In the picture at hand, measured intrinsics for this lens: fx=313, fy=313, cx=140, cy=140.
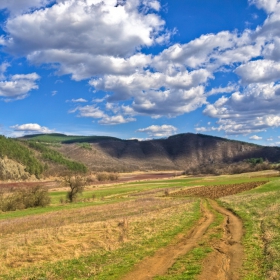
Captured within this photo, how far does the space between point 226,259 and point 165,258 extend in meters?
3.03

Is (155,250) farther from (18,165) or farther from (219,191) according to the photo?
(18,165)

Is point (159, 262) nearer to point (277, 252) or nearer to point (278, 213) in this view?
point (277, 252)

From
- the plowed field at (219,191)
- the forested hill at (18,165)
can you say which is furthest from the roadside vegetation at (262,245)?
the forested hill at (18,165)

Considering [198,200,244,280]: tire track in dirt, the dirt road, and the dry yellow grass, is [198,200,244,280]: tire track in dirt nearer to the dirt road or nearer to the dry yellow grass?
the dirt road

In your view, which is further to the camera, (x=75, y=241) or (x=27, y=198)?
(x=27, y=198)

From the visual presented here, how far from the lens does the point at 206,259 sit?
592 inches

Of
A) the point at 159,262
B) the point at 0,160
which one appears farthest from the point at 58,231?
the point at 0,160

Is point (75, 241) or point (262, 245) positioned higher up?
point (262, 245)

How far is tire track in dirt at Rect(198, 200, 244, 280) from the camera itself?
12867 millimetres

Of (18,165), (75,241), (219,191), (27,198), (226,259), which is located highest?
(18,165)

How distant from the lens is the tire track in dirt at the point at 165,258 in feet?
45.1

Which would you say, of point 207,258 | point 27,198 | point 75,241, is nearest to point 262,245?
point 207,258

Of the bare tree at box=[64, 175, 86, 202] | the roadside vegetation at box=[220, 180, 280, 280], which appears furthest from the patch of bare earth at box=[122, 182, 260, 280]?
the bare tree at box=[64, 175, 86, 202]

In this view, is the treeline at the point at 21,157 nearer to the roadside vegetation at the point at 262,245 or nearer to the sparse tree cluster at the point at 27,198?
the sparse tree cluster at the point at 27,198
